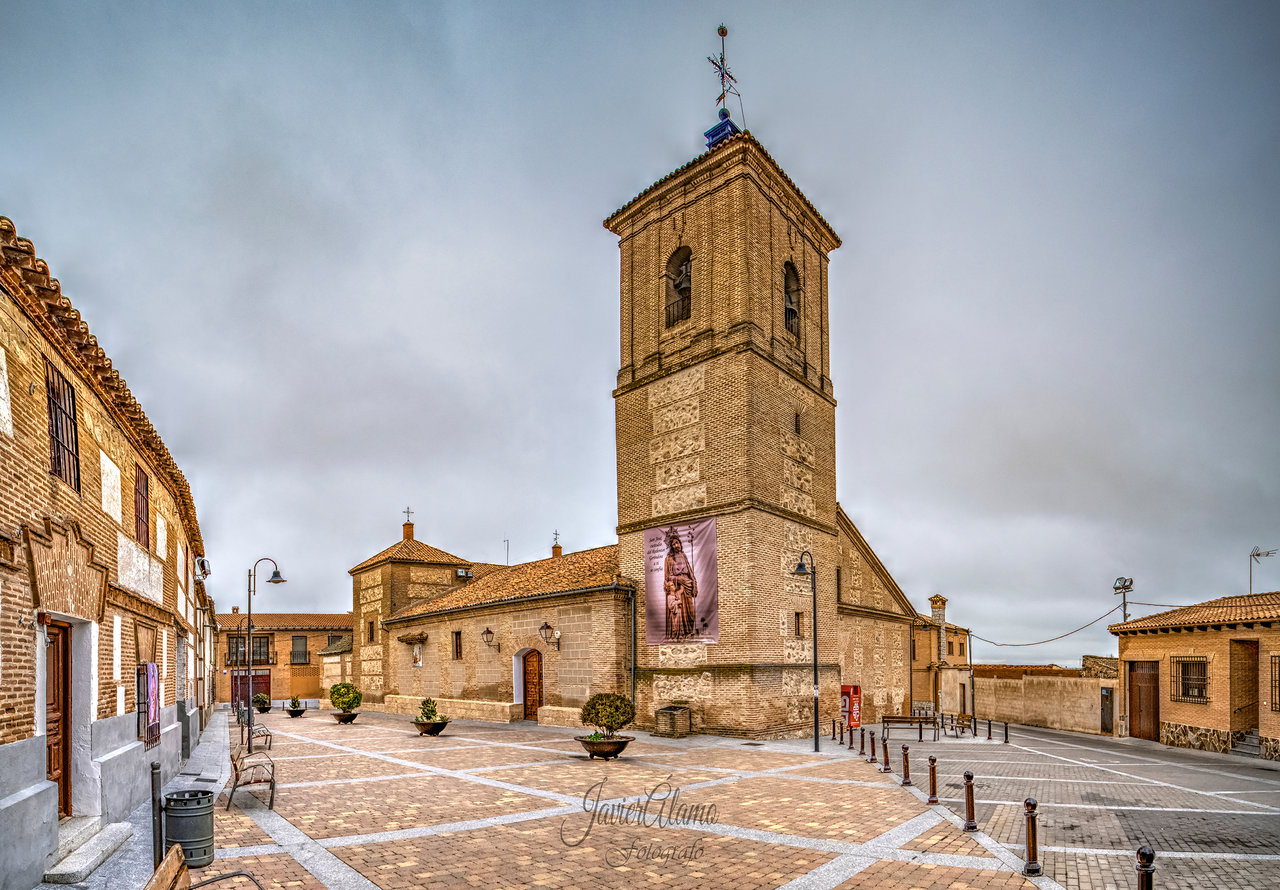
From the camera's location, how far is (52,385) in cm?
870

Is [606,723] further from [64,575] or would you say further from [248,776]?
[64,575]

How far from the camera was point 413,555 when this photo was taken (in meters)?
41.8

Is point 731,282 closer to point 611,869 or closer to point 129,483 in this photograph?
point 129,483

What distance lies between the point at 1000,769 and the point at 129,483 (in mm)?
17090

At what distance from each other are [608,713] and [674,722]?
5025 millimetres

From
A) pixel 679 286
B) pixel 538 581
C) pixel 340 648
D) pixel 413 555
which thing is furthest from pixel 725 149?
pixel 340 648

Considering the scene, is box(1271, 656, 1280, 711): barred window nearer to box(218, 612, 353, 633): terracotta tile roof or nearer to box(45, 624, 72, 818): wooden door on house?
box(45, 624, 72, 818): wooden door on house

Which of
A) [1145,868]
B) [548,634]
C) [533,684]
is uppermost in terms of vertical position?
[1145,868]

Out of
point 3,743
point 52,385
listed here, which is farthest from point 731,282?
point 3,743

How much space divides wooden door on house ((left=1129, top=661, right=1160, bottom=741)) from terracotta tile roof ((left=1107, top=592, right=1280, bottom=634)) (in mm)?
1300

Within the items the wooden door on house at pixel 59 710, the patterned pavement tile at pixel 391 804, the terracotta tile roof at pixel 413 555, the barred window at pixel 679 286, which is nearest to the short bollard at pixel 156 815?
the wooden door on house at pixel 59 710

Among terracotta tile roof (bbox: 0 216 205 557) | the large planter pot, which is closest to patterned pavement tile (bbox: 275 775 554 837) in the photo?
the large planter pot

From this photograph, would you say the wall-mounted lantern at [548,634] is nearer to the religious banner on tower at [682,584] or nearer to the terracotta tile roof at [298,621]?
the religious banner on tower at [682,584]

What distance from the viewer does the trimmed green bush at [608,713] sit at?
1758cm
